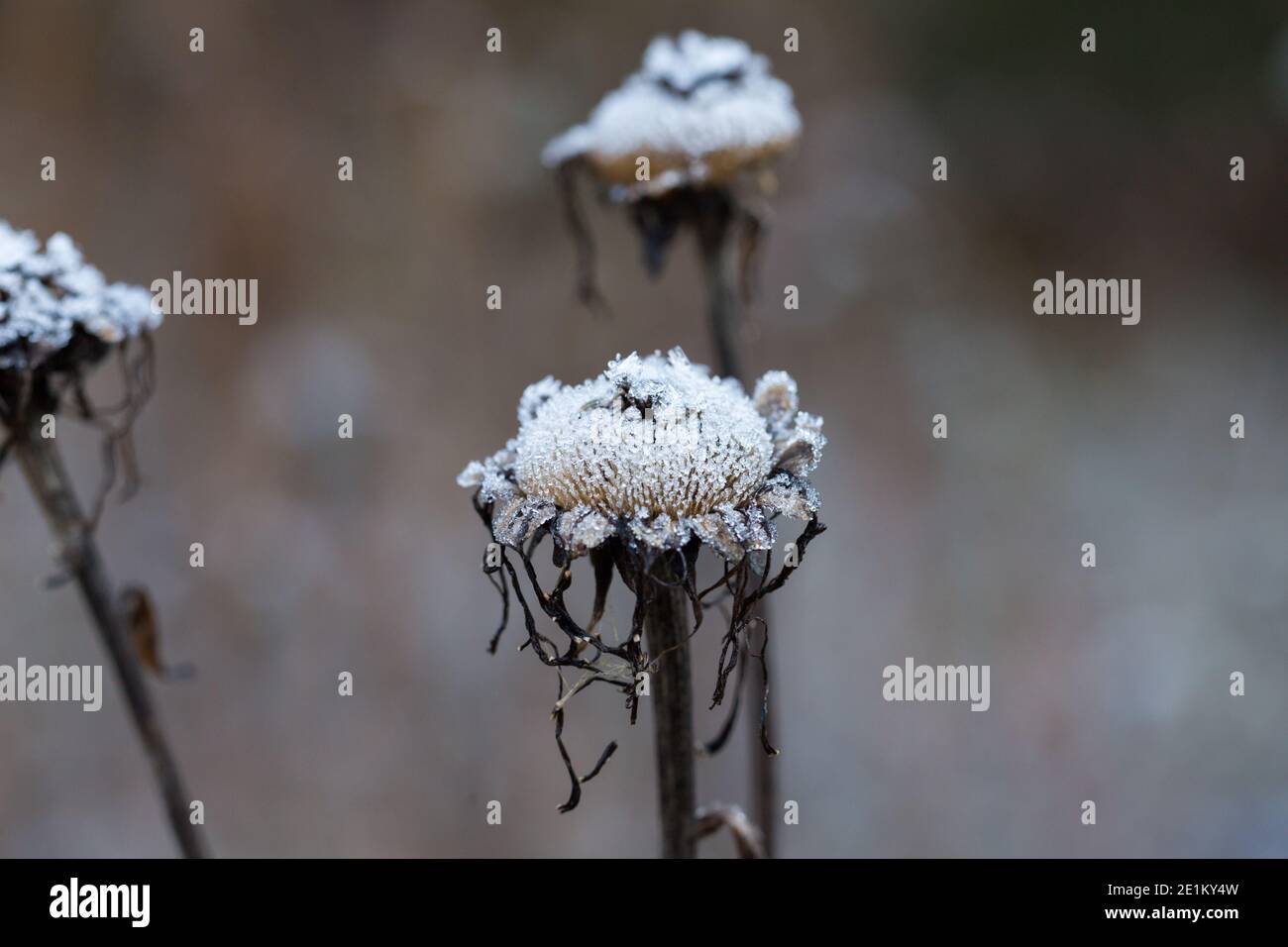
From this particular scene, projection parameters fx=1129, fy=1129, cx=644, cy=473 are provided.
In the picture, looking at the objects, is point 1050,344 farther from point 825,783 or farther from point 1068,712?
point 825,783

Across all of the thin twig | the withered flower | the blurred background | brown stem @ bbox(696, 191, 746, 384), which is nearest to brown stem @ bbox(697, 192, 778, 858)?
brown stem @ bbox(696, 191, 746, 384)

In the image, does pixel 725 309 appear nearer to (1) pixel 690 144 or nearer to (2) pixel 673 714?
(1) pixel 690 144

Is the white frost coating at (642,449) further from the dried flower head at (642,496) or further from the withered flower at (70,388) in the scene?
the withered flower at (70,388)

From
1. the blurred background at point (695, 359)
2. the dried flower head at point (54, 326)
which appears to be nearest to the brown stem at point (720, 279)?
the dried flower head at point (54, 326)

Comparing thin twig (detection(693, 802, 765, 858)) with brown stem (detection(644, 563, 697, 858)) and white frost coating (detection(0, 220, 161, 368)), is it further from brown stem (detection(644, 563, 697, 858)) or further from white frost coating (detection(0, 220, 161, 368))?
white frost coating (detection(0, 220, 161, 368))

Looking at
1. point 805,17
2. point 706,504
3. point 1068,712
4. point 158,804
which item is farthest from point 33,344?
point 805,17

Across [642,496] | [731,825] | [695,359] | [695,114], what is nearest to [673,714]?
[731,825]

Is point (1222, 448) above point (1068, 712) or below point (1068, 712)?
above
